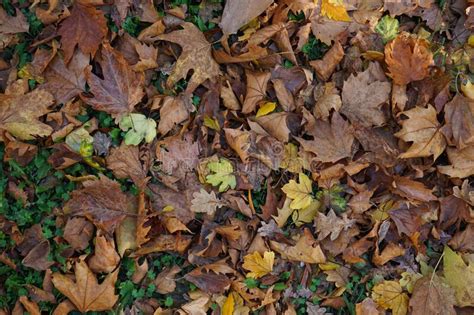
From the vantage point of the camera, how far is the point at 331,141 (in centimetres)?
258

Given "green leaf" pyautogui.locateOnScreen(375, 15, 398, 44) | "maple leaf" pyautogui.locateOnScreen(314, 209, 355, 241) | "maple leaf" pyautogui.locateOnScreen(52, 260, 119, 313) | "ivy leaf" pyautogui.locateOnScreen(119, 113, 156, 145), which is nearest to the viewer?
"maple leaf" pyautogui.locateOnScreen(52, 260, 119, 313)

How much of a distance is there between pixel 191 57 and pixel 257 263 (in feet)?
3.34

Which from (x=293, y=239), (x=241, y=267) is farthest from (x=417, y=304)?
(x=241, y=267)

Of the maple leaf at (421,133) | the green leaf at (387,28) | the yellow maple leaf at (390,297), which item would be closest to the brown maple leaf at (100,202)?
the yellow maple leaf at (390,297)

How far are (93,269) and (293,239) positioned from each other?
0.94m

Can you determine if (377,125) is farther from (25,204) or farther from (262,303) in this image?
(25,204)

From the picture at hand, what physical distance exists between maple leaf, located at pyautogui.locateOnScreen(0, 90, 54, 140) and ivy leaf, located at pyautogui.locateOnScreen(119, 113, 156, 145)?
335 millimetres

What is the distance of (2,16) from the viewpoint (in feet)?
7.93

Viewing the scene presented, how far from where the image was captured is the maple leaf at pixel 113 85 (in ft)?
8.00

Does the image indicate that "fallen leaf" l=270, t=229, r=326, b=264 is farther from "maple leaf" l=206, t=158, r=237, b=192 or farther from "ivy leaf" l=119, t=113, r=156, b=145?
"ivy leaf" l=119, t=113, r=156, b=145

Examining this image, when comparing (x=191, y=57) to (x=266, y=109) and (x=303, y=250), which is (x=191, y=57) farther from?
(x=303, y=250)

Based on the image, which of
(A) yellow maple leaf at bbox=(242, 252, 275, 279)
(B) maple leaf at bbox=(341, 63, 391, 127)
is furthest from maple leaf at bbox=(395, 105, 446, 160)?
(A) yellow maple leaf at bbox=(242, 252, 275, 279)

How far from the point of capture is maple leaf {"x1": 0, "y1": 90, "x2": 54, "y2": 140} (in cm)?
238

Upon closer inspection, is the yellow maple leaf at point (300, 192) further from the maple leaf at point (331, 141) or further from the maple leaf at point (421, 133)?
the maple leaf at point (421, 133)
